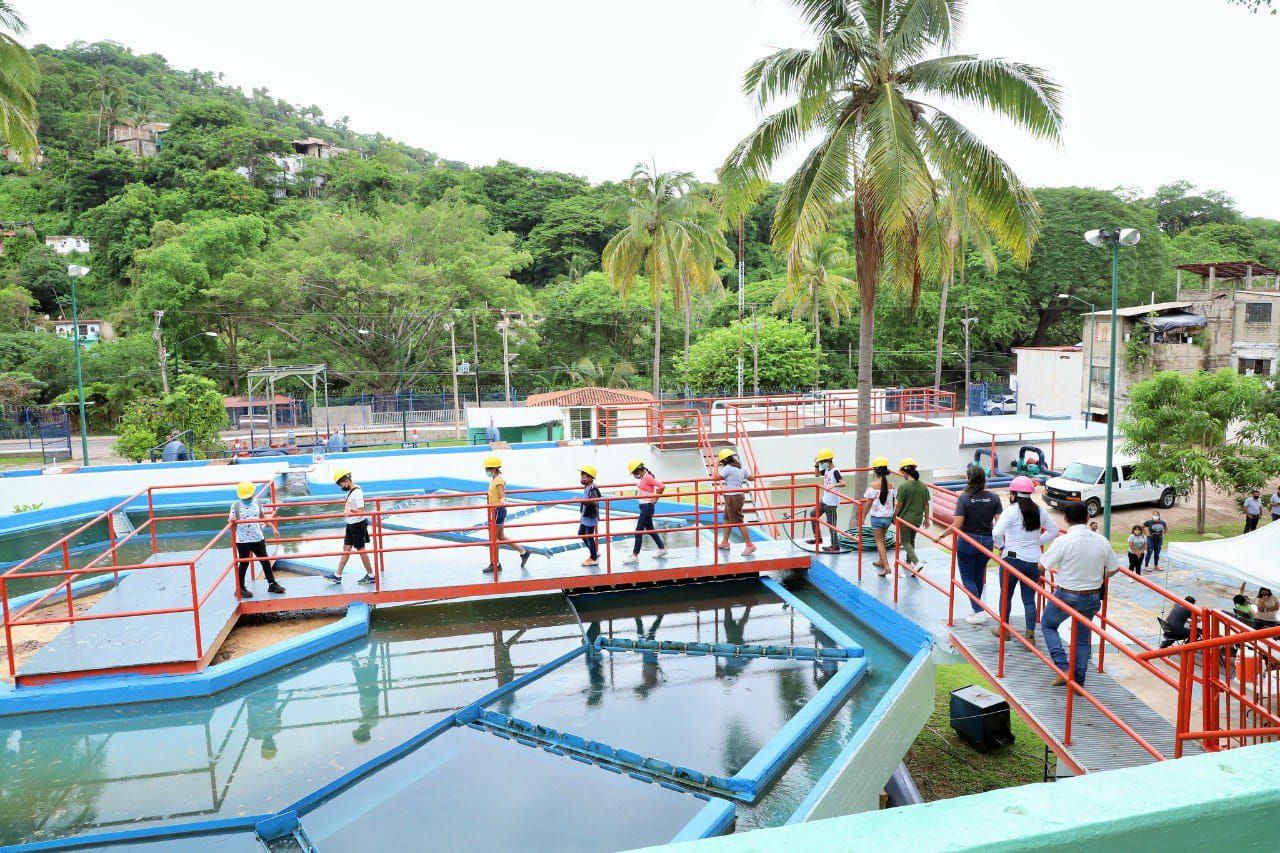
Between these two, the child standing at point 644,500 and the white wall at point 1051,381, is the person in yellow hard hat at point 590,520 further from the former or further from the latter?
the white wall at point 1051,381

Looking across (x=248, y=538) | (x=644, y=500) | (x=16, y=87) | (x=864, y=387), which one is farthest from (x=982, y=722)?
(x=16, y=87)

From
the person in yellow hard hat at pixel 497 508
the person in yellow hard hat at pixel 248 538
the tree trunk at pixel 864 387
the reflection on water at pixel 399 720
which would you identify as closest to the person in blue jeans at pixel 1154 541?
the tree trunk at pixel 864 387

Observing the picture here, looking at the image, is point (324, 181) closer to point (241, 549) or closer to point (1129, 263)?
point (1129, 263)

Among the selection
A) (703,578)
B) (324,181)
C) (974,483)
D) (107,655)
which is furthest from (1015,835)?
(324,181)

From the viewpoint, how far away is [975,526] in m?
9.19

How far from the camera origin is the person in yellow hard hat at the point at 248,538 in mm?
10477

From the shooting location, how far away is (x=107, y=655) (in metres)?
8.95

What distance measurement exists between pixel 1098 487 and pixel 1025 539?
20471mm

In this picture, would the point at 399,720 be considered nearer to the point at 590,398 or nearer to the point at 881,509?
the point at 881,509

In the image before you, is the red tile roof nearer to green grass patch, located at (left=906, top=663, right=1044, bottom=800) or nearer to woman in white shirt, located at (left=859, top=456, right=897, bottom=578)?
green grass patch, located at (left=906, top=663, right=1044, bottom=800)

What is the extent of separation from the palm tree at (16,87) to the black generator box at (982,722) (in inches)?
826

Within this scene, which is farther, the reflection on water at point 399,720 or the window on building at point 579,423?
the window on building at point 579,423

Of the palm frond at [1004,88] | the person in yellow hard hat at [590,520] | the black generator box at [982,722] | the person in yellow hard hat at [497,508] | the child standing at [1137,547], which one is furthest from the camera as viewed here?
the child standing at [1137,547]

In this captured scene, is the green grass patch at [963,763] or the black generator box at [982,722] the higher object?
the black generator box at [982,722]
